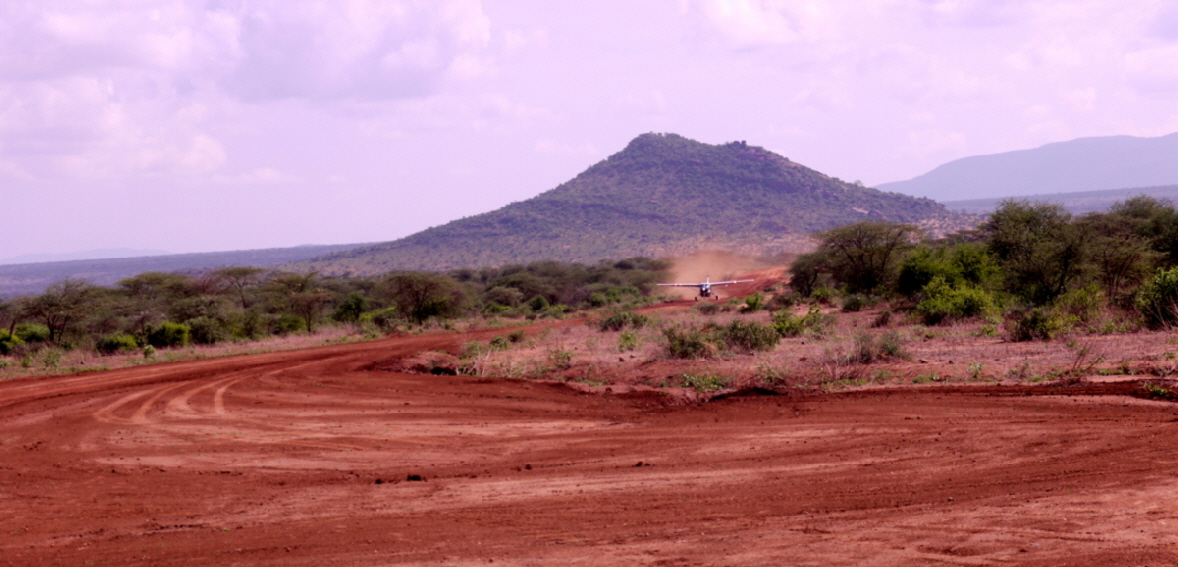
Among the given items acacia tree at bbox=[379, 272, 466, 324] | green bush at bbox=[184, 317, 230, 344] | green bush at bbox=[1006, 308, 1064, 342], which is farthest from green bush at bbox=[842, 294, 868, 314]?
green bush at bbox=[184, 317, 230, 344]

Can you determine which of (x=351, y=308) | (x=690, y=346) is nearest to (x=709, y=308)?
(x=690, y=346)

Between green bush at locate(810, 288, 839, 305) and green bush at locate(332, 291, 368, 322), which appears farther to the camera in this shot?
green bush at locate(332, 291, 368, 322)

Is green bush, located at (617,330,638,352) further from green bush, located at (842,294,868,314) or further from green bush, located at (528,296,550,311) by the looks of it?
green bush, located at (528,296,550,311)

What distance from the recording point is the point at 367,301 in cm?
4116

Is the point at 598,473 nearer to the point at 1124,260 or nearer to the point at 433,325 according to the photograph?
the point at 1124,260

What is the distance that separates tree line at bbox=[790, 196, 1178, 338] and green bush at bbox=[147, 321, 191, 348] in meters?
23.9

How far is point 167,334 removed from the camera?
29016 mm

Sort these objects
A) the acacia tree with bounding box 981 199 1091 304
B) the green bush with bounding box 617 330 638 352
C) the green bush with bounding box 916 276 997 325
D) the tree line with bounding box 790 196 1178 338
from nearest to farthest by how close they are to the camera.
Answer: the tree line with bounding box 790 196 1178 338 < the green bush with bounding box 617 330 638 352 < the green bush with bounding box 916 276 997 325 < the acacia tree with bounding box 981 199 1091 304

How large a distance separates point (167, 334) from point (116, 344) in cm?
194

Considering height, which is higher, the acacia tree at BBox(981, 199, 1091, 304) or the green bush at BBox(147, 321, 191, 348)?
the acacia tree at BBox(981, 199, 1091, 304)

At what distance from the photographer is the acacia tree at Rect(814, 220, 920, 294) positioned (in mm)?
32312

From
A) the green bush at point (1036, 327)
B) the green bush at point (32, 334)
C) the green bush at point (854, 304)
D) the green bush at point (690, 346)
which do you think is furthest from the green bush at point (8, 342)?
the green bush at point (1036, 327)

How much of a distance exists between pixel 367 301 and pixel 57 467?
31.7 m

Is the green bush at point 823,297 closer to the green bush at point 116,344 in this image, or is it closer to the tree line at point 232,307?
the tree line at point 232,307
